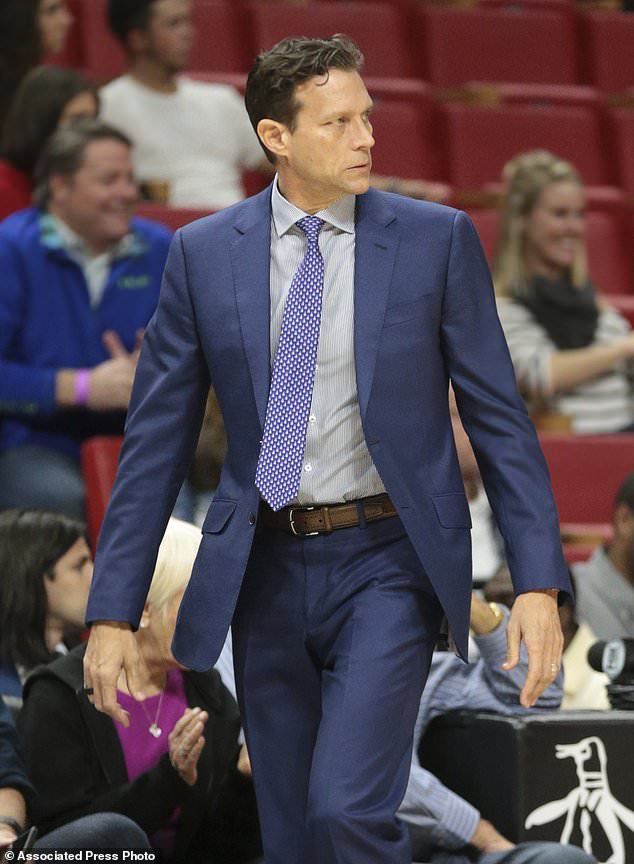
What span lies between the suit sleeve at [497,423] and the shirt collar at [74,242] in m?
1.76

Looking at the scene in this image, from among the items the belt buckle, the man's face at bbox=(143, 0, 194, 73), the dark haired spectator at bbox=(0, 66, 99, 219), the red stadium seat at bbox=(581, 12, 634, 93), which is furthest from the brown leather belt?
the red stadium seat at bbox=(581, 12, 634, 93)

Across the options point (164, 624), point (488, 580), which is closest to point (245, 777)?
point (164, 624)

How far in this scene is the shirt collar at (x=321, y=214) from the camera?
1.90 m

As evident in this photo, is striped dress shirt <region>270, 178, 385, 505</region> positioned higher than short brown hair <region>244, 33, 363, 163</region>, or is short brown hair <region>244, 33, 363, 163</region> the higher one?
short brown hair <region>244, 33, 363, 163</region>

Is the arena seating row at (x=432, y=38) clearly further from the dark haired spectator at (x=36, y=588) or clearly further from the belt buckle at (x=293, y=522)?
the belt buckle at (x=293, y=522)

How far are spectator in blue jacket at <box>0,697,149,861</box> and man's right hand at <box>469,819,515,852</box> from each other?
1.50ft

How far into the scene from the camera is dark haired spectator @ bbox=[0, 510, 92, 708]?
2662mm

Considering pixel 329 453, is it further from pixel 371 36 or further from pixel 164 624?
pixel 371 36

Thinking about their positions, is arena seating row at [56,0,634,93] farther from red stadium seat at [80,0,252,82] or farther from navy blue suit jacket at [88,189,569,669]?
navy blue suit jacket at [88,189,569,669]

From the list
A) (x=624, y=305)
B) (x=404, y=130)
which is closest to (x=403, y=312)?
(x=624, y=305)

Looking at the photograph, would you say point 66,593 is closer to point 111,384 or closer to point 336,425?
point 111,384

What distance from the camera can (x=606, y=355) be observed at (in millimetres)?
3859

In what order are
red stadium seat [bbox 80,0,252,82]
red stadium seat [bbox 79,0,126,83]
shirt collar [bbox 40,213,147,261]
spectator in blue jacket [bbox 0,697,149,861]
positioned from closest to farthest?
spectator in blue jacket [bbox 0,697,149,861], shirt collar [bbox 40,213,147,261], red stadium seat [bbox 79,0,126,83], red stadium seat [bbox 80,0,252,82]

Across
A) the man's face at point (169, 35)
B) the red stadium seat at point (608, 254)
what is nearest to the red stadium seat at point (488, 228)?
the red stadium seat at point (608, 254)
